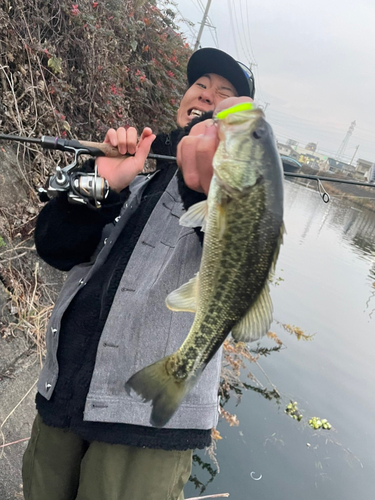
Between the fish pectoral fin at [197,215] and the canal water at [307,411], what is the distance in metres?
3.40

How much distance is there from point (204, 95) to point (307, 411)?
15.8 ft

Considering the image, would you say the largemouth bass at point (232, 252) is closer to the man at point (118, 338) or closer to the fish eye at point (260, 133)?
the fish eye at point (260, 133)

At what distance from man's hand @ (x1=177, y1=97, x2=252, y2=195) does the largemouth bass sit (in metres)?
0.08

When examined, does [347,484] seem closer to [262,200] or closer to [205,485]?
[205,485]

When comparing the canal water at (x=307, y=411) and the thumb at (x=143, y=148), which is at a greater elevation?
the thumb at (x=143, y=148)

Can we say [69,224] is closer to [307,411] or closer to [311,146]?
[307,411]

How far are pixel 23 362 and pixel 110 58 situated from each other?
5.26m

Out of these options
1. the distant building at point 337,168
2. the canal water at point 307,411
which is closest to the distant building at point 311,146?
the distant building at point 337,168

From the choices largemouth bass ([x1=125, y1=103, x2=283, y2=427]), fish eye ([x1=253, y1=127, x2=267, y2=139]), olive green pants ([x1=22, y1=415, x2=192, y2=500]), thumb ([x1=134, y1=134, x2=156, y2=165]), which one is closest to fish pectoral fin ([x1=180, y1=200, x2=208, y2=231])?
largemouth bass ([x1=125, y1=103, x2=283, y2=427])

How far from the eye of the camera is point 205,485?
3.70 m

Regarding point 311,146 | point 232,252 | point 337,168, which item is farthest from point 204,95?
point 311,146

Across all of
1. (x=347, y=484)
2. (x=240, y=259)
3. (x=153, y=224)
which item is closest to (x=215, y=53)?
(x=153, y=224)

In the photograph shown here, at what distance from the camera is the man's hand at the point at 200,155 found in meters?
1.39

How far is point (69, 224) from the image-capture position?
6.10 feet
